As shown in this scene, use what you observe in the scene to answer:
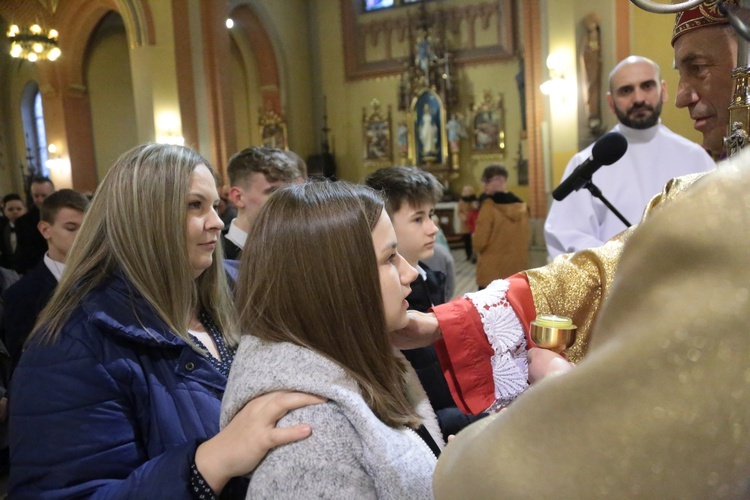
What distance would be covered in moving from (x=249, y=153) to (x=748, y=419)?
116 inches

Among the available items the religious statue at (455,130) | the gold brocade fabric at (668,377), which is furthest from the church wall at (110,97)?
the gold brocade fabric at (668,377)

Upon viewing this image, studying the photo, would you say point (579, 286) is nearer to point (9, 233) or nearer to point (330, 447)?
point (330, 447)

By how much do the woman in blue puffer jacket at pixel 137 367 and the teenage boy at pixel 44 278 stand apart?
1.65 metres

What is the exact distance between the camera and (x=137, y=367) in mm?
1293

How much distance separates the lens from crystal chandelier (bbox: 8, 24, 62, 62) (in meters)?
8.59

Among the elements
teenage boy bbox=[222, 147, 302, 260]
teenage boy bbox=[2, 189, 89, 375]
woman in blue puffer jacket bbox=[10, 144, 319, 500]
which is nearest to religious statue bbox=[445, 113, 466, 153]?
teenage boy bbox=[222, 147, 302, 260]

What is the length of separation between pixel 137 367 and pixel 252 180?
1899mm

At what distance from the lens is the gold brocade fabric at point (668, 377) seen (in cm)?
44

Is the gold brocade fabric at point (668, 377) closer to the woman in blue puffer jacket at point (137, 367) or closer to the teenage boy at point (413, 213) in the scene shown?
the woman in blue puffer jacket at point (137, 367)

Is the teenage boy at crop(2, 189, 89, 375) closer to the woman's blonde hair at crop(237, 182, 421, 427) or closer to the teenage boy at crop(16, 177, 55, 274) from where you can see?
the teenage boy at crop(16, 177, 55, 274)

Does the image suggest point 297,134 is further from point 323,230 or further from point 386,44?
point 323,230

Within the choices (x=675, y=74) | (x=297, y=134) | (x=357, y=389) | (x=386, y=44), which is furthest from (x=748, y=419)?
(x=386, y=44)

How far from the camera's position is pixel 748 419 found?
449mm

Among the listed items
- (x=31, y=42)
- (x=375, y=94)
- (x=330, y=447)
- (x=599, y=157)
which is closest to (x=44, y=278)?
(x=330, y=447)
